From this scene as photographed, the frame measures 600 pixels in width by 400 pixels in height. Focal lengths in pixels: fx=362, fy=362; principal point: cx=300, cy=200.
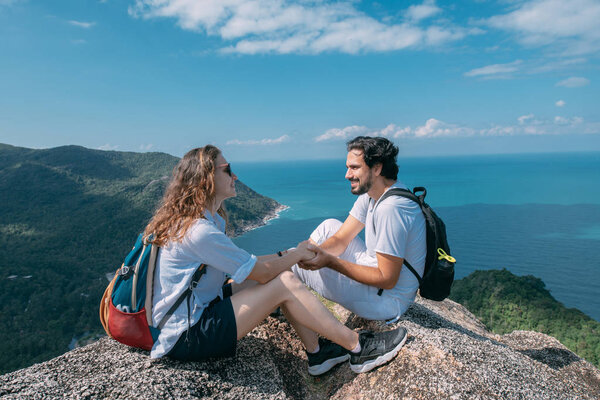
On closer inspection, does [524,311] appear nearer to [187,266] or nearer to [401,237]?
[401,237]

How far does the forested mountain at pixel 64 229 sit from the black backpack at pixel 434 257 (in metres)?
2.11

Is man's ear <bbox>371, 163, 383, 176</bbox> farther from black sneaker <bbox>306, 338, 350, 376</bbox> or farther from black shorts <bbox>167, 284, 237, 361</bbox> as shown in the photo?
black shorts <bbox>167, 284, 237, 361</bbox>

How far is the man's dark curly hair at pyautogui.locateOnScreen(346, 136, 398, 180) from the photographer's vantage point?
408cm

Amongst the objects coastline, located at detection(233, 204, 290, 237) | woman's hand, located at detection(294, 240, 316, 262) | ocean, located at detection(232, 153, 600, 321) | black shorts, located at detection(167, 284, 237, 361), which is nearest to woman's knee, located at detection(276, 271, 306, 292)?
woman's hand, located at detection(294, 240, 316, 262)

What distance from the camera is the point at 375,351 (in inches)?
146

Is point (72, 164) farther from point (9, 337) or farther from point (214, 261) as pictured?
point (214, 261)

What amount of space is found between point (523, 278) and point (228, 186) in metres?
40.4

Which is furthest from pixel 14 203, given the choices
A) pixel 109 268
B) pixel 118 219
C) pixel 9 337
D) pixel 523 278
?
pixel 523 278

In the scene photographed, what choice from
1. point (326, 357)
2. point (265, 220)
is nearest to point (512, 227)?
point (265, 220)

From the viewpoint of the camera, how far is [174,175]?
3533mm

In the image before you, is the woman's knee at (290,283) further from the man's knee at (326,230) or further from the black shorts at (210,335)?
the man's knee at (326,230)

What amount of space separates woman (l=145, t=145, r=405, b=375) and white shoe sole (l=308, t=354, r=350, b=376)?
23cm

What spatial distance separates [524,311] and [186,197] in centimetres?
3449

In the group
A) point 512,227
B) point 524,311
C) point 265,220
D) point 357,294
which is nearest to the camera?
point 357,294
